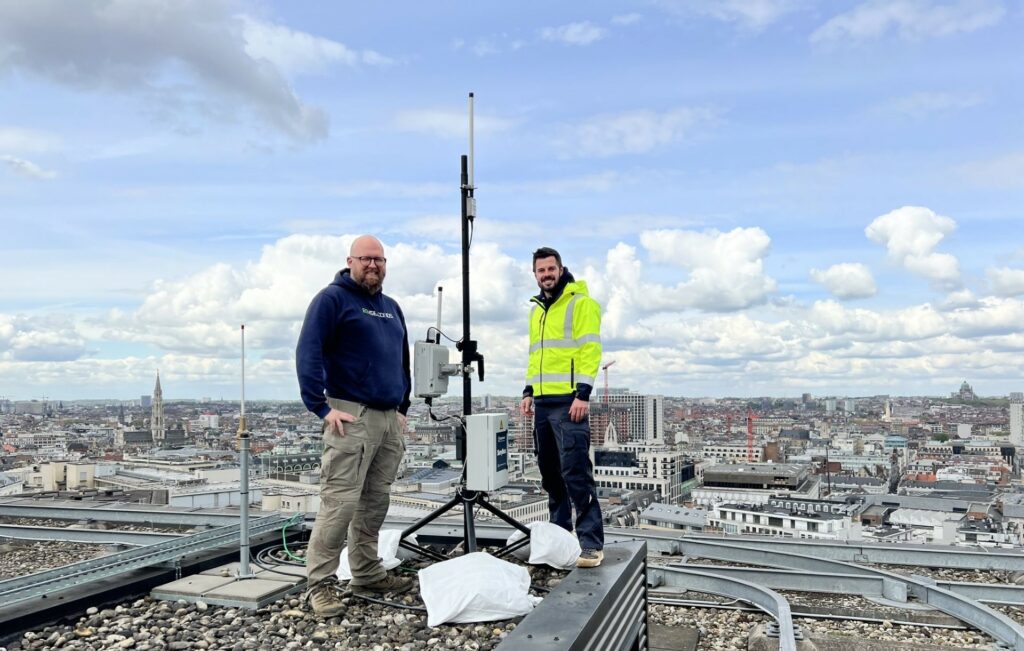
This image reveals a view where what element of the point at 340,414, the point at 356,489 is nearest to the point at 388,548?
the point at 356,489

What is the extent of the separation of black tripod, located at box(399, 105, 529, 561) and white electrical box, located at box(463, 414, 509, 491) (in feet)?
0.26

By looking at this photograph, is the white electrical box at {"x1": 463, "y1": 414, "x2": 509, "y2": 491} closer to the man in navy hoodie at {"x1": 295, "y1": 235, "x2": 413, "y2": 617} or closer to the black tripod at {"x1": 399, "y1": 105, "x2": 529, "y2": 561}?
the black tripod at {"x1": 399, "y1": 105, "x2": 529, "y2": 561}

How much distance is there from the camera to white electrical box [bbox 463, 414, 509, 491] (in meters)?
4.64

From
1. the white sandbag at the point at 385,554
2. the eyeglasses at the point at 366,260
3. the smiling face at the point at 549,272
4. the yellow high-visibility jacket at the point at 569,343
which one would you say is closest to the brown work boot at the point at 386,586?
the white sandbag at the point at 385,554

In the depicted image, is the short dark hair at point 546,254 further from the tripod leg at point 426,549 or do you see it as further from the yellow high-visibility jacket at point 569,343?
the tripod leg at point 426,549

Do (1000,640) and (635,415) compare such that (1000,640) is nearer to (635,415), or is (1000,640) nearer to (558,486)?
(558,486)

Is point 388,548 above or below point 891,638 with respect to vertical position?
above

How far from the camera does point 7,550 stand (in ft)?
22.9

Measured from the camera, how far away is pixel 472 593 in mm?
3596

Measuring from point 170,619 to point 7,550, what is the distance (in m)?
4.45

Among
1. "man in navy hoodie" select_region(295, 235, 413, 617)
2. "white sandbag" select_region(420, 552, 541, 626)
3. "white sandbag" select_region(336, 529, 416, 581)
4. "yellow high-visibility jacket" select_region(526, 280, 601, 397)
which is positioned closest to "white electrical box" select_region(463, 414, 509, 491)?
"yellow high-visibility jacket" select_region(526, 280, 601, 397)

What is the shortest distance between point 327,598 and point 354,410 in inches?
35.8

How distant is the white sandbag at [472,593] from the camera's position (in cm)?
355

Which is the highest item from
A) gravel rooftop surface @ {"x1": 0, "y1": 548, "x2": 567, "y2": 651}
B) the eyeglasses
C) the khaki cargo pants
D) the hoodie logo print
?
the eyeglasses
